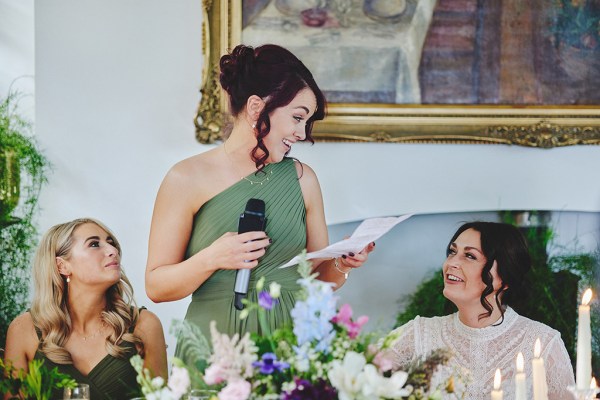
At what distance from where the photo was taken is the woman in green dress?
8.59 ft

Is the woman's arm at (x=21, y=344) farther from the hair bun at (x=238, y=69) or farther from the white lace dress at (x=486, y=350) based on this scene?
the white lace dress at (x=486, y=350)

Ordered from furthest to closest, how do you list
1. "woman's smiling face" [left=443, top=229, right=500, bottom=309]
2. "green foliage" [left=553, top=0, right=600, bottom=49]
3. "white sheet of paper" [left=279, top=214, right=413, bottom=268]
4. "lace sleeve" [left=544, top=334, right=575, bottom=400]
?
1. "green foliage" [left=553, top=0, right=600, bottom=49]
2. "woman's smiling face" [left=443, top=229, right=500, bottom=309]
3. "lace sleeve" [left=544, top=334, right=575, bottom=400]
4. "white sheet of paper" [left=279, top=214, right=413, bottom=268]

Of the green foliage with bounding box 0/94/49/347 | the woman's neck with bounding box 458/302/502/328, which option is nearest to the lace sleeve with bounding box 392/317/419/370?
the woman's neck with bounding box 458/302/502/328

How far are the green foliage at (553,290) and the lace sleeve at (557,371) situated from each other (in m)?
1.60

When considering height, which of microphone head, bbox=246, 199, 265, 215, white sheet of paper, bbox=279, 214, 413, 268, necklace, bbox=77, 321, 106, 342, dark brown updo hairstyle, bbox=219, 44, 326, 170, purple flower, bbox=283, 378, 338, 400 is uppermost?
dark brown updo hairstyle, bbox=219, 44, 326, 170

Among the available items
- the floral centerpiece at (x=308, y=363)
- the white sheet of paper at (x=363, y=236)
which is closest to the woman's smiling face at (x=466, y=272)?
the white sheet of paper at (x=363, y=236)

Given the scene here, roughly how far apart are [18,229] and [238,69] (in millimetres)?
1992

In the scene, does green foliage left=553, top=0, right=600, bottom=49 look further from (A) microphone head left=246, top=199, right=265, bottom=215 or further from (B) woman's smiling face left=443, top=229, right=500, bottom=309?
(A) microphone head left=246, top=199, right=265, bottom=215

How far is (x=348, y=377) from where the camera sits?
1465 mm

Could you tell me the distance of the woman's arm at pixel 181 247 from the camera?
247 cm

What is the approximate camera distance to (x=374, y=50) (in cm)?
446

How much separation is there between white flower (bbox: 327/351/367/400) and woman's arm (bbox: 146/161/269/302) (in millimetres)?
1009

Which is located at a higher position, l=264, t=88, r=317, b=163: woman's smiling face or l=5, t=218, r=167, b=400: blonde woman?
→ l=264, t=88, r=317, b=163: woman's smiling face

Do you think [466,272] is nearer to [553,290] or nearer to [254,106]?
[254,106]
